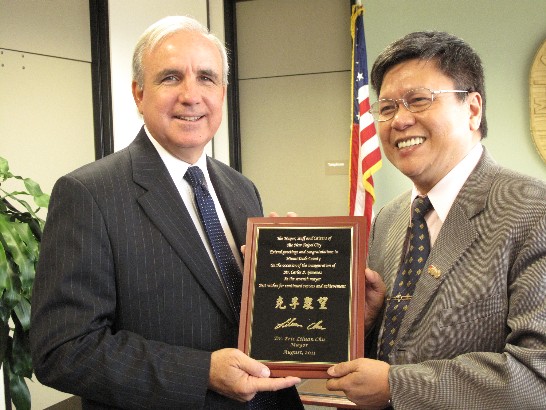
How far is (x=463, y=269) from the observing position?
59.1 inches

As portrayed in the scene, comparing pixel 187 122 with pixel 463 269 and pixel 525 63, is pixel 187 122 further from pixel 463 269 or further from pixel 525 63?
pixel 525 63

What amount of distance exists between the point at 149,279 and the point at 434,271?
0.69 m

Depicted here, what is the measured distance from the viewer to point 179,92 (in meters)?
1.72

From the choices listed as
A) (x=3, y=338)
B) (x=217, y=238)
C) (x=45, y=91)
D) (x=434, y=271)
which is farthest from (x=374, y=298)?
(x=45, y=91)

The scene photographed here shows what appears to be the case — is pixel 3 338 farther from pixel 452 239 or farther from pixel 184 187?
pixel 452 239

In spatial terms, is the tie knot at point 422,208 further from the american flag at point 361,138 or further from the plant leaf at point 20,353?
the american flag at point 361,138

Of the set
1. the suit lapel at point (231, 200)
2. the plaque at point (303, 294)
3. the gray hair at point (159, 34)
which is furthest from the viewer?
the suit lapel at point (231, 200)

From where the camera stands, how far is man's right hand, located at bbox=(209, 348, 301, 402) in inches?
57.0

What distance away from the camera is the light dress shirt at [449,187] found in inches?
65.1

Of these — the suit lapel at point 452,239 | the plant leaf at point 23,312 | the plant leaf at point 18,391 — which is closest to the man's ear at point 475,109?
the suit lapel at point 452,239

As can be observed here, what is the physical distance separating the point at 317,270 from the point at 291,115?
4151 mm

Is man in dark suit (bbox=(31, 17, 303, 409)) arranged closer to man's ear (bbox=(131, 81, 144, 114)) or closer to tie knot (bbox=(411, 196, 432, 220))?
man's ear (bbox=(131, 81, 144, 114))

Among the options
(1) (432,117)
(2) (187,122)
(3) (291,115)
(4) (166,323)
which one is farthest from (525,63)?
(4) (166,323)

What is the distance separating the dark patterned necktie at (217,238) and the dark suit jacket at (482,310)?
1.41ft
